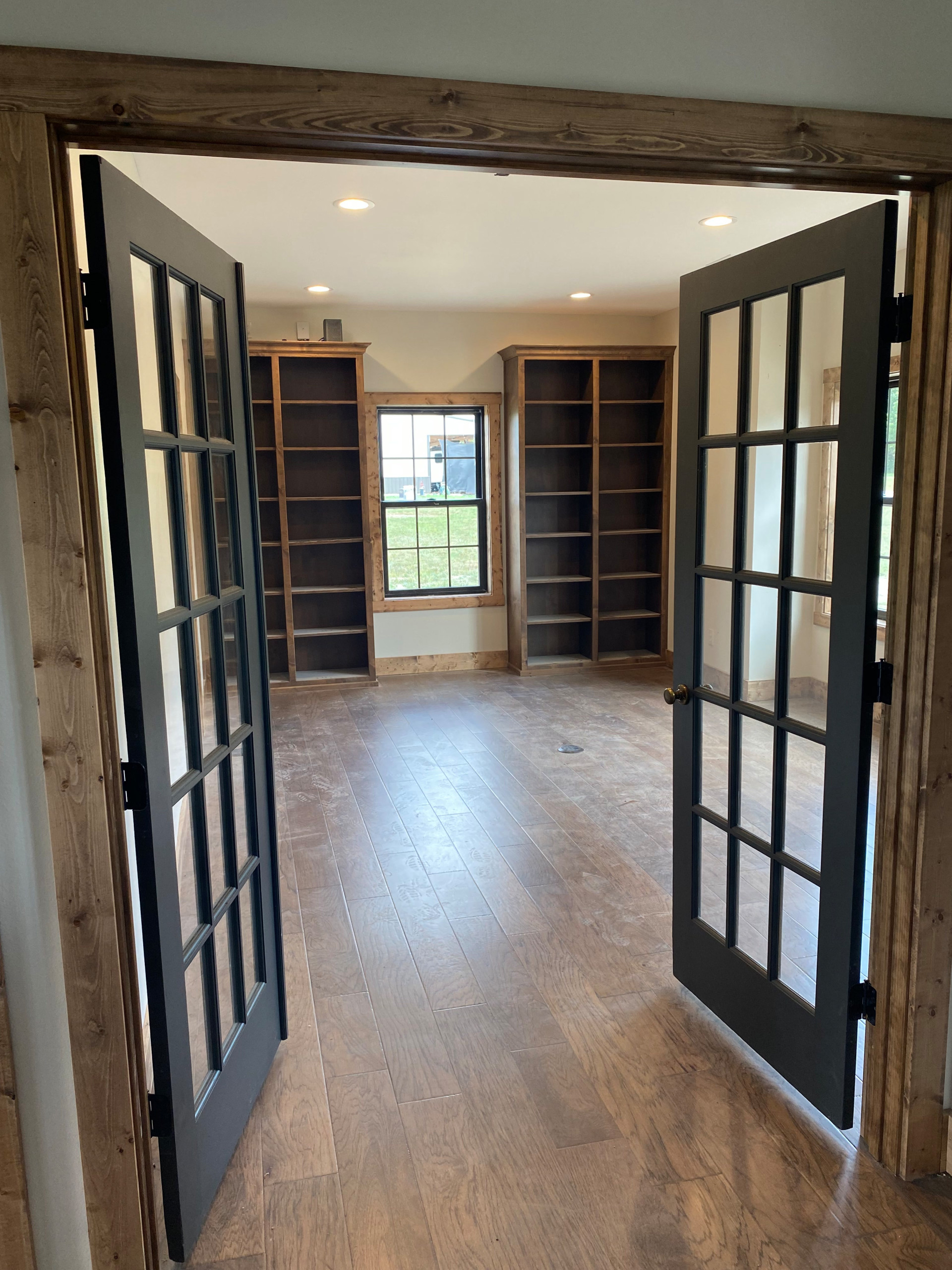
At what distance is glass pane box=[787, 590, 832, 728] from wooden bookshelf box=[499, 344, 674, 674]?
15.8 ft

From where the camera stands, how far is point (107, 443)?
5.04 feet

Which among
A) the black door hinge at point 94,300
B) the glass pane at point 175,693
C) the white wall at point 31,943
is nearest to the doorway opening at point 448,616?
the white wall at point 31,943

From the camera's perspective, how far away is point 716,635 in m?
2.38

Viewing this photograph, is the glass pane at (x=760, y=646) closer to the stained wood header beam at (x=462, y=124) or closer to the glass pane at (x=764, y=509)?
the glass pane at (x=764, y=509)

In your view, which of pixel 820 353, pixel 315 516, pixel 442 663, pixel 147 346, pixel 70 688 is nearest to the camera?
pixel 70 688

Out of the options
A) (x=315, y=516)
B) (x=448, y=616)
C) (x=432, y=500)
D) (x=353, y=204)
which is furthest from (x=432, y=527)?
(x=353, y=204)

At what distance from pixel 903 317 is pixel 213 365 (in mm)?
1455

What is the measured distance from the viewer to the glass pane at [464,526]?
727cm

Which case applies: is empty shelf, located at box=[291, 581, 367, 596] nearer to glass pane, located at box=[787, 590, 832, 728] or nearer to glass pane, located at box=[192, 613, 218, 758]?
glass pane, located at box=[192, 613, 218, 758]

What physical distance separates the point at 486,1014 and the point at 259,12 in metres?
2.45

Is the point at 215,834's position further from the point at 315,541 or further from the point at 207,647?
the point at 315,541

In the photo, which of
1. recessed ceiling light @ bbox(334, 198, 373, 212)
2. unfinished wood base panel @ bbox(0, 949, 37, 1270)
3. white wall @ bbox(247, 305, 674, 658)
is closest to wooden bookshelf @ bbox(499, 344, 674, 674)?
white wall @ bbox(247, 305, 674, 658)

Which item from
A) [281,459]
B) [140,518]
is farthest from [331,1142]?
[281,459]

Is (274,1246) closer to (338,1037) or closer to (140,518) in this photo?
(338,1037)
